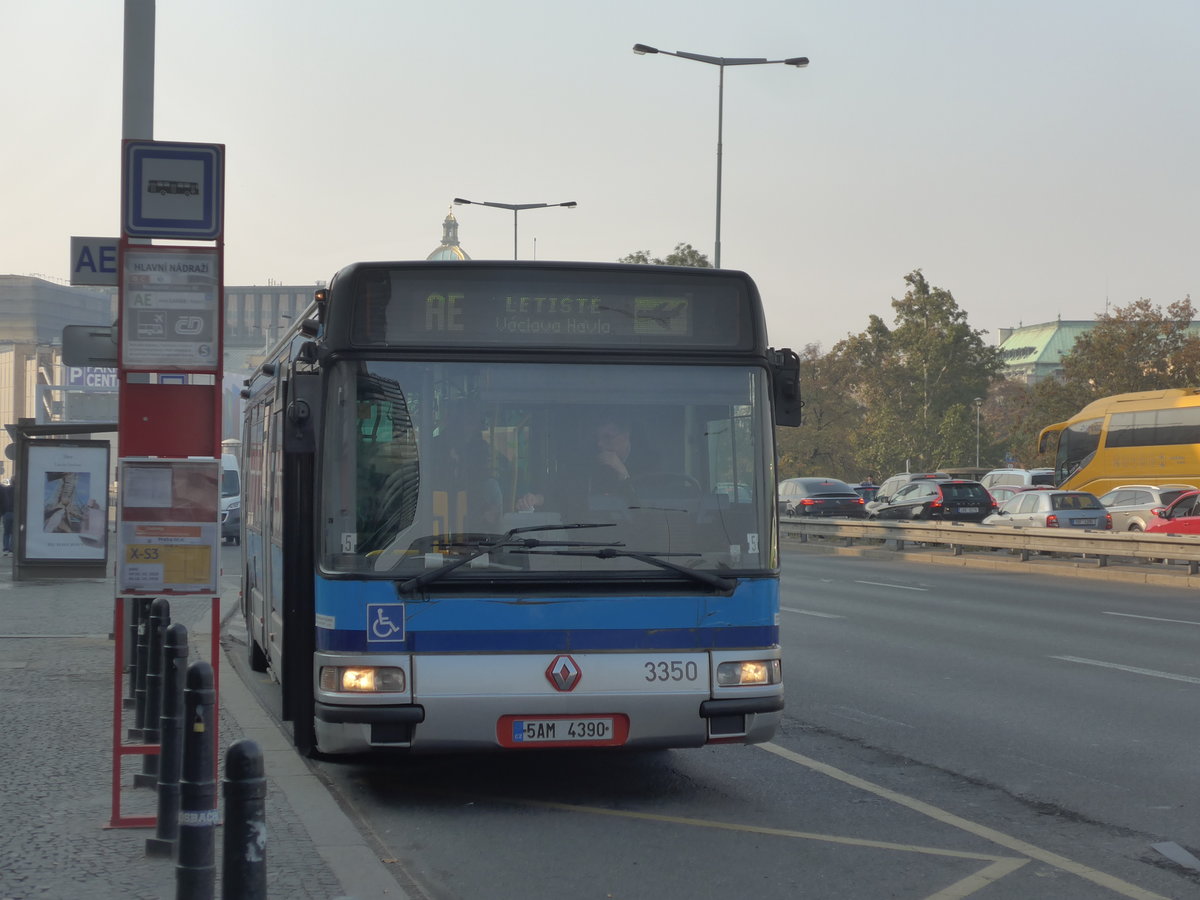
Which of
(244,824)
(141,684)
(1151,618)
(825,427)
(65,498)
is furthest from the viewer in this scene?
(825,427)

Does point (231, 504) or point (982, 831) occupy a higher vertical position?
point (231, 504)

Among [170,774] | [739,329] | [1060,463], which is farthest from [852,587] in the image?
[1060,463]

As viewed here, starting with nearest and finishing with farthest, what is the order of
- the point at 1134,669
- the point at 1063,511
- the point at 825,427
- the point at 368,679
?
the point at 368,679, the point at 1134,669, the point at 1063,511, the point at 825,427

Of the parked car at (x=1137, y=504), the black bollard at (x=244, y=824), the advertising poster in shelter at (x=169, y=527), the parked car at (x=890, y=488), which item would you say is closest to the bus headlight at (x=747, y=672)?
the advertising poster in shelter at (x=169, y=527)

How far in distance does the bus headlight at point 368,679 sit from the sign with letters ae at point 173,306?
62.2 inches

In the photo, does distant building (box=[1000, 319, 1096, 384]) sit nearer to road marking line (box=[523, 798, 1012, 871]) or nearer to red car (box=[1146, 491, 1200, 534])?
red car (box=[1146, 491, 1200, 534])

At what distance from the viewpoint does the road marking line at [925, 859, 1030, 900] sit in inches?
227

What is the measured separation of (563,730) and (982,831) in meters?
1.95

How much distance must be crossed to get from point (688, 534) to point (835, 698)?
4383 millimetres

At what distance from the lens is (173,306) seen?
657 centimetres

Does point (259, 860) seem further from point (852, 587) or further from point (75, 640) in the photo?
point (852, 587)

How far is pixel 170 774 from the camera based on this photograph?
19.6 feet

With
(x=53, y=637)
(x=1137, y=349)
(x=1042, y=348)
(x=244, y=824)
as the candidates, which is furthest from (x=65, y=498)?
(x=1042, y=348)

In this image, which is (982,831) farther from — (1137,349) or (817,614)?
(1137,349)
